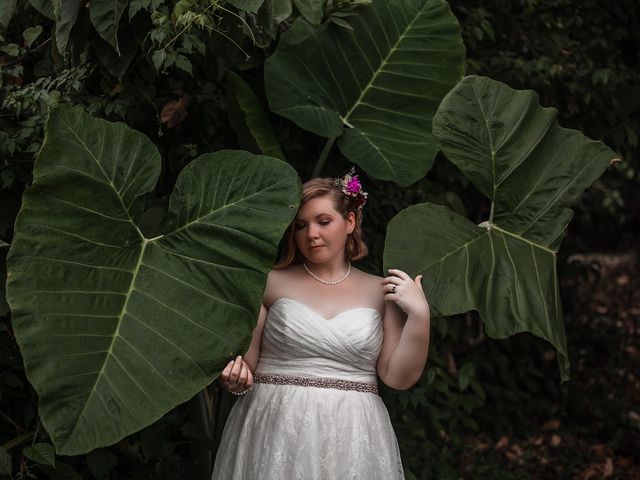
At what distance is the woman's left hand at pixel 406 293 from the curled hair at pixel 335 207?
0.68ft

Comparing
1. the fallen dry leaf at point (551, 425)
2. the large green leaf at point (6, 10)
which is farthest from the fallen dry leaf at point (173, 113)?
the fallen dry leaf at point (551, 425)

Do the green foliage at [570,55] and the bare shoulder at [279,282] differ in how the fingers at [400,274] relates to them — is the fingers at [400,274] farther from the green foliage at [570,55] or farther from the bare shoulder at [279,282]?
the green foliage at [570,55]

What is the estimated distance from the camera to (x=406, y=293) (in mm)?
2277

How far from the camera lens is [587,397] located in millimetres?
4793

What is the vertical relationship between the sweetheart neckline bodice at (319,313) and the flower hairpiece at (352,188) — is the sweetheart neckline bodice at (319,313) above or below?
below

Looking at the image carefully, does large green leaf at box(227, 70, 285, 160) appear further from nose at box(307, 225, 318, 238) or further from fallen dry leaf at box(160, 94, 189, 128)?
nose at box(307, 225, 318, 238)

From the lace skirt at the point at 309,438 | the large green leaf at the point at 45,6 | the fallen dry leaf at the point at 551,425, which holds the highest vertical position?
the large green leaf at the point at 45,6

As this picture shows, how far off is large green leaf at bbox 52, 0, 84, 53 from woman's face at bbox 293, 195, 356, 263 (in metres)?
0.74

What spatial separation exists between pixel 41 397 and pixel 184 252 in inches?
18.2

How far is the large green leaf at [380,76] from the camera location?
2818mm

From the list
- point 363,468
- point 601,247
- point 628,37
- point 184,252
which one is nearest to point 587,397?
point 628,37

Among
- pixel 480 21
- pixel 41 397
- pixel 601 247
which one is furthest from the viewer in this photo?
pixel 601 247

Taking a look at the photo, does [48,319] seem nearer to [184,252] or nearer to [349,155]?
[184,252]

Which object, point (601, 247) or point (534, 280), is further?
point (601, 247)
